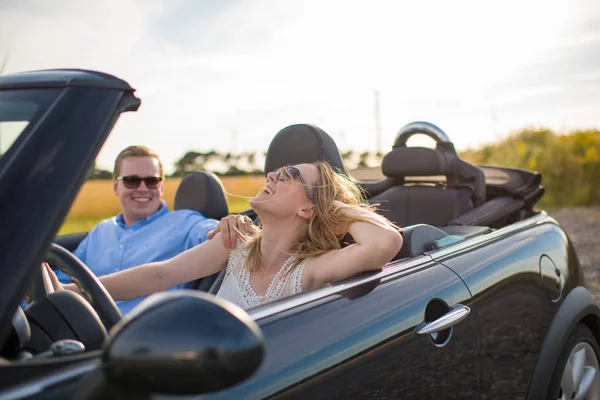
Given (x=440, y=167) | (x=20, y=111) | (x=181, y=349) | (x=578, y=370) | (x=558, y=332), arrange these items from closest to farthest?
1. (x=181, y=349)
2. (x=20, y=111)
3. (x=558, y=332)
4. (x=578, y=370)
5. (x=440, y=167)

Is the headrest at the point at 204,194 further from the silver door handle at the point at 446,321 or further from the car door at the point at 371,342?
the silver door handle at the point at 446,321

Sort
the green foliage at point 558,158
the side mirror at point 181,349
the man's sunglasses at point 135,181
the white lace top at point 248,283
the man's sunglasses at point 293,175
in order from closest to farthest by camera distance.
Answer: the side mirror at point 181,349, the white lace top at point 248,283, the man's sunglasses at point 293,175, the man's sunglasses at point 135,181, the green foliage at point 558,158

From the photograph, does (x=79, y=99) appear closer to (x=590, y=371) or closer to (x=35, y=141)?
(x=35, y=141)

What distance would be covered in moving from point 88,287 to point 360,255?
962 mm

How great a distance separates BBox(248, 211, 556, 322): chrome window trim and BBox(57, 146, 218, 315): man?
1.62 metres

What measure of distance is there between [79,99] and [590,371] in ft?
8.58

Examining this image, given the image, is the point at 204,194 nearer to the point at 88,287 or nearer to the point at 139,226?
the point at 139,226

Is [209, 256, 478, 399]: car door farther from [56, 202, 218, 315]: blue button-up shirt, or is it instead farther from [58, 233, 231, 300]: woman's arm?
[56, 202, 218, 315]: blue button-up shirt

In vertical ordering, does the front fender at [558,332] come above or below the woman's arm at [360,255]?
below

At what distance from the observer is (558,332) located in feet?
9.04

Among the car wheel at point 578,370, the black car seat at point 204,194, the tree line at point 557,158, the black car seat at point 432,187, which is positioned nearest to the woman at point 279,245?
the car wheel at point 578,370

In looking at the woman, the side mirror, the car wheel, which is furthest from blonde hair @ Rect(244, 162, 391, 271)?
the side mirror

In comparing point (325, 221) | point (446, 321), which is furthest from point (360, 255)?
point (325, 221)

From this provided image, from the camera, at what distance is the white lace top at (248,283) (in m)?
2.60
